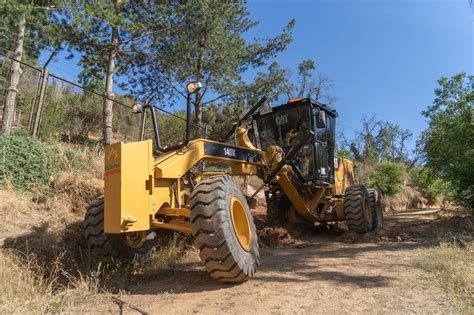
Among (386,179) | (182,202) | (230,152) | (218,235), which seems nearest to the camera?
(218,235)

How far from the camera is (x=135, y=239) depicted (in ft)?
15.3

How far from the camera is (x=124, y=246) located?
452cm

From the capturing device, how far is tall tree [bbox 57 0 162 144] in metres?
9.66

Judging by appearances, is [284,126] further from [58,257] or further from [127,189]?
[58,257]

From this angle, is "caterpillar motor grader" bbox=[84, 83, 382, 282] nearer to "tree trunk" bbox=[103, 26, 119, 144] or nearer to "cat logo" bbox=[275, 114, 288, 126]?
"cat logo" bbox=[275, 114, 288, 126]

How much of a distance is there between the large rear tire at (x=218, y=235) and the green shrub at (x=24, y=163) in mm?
3991

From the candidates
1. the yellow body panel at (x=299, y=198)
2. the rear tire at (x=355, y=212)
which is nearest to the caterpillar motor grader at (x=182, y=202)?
the yellow body panel at (x=299, y=198)

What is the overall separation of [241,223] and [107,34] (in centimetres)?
909

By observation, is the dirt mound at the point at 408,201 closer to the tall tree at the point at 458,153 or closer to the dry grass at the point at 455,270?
the tall tree at the point at 458,153

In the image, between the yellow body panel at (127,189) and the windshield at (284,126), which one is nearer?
the yellow body panel at (127,189)

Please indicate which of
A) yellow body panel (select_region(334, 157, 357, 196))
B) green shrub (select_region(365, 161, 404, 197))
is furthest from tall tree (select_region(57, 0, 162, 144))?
green shrub (select_region(365, 161, 404, 197))

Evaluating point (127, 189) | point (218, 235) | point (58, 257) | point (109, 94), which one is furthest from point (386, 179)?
point (127, 189)

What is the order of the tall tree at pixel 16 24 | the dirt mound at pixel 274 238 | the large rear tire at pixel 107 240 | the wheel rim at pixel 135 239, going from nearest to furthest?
the large rear tire at pixel 107 240
the wheel rim at pixel 135 239
the dirt mound at pixel 274 238
the tall tree at pixel 16 24

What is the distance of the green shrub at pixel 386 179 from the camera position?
22578 millimetres
